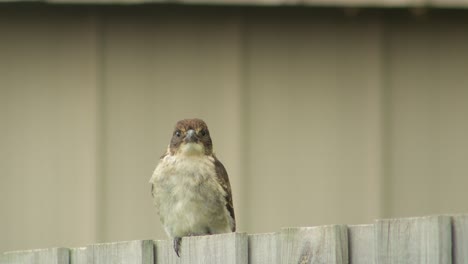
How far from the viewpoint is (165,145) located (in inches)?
297

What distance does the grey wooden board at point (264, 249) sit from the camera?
427 cm

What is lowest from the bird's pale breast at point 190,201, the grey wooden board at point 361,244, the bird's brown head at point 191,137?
the grey wooden board at point 361,244

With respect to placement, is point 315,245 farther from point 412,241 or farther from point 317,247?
point 412,241

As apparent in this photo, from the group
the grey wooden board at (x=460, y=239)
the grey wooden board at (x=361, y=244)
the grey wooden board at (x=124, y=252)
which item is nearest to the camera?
the grey wooden board at (x=460, y=239)

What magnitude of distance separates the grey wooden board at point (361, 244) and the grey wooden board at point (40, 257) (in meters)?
1.11

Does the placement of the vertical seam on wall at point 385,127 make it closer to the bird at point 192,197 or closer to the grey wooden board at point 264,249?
the bird at point 192,197

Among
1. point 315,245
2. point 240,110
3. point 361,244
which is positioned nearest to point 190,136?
point 240,110

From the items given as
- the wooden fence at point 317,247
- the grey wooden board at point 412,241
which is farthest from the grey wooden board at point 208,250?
the grey wooden board at point 412,241

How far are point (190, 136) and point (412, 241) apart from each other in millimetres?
3491

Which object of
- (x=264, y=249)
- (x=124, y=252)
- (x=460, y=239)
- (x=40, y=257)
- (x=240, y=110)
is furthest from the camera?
(x=240, y=110)

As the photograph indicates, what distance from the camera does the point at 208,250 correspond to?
4.54 metres

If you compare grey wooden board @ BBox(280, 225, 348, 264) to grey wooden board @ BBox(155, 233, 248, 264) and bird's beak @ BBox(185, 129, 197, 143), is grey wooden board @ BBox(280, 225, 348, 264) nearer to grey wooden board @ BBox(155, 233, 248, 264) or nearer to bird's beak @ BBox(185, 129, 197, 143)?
grey wooden board @ BBox(155, 233, 248, 264)

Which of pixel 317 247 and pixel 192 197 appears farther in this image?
pixel 192 197

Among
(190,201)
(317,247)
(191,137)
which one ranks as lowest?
(317,247)
